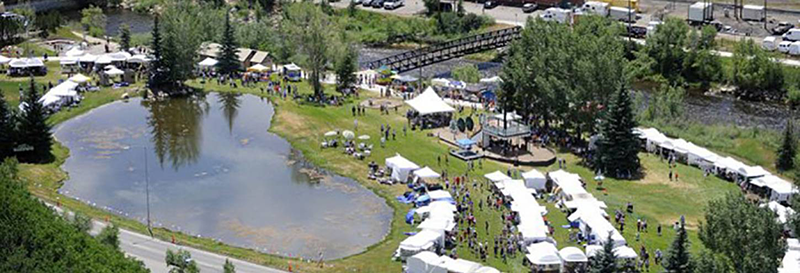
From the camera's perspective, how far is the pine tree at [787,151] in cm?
7519

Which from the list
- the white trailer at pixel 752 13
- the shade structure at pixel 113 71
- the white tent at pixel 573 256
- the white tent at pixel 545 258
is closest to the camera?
the white tent at pixel 573 256

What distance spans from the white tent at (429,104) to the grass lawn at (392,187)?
1859 mm

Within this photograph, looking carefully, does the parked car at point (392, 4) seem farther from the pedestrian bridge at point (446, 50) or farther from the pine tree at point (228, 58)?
the pine tree at point (228, 58)

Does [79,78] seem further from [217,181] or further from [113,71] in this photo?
[217,181]

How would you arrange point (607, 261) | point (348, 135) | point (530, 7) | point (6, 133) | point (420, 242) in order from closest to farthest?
point (607, 261)
point (420, 242)
point (6, 133)
point (348, 135)
point (530, 7)

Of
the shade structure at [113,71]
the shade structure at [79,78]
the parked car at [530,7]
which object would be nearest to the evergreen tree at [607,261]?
the shade structure at [79,78]

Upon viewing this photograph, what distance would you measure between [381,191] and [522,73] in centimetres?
1817

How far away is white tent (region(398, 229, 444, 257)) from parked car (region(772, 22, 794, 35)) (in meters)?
64.2

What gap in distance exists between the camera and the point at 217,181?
72.3m

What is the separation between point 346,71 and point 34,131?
93.1 ft

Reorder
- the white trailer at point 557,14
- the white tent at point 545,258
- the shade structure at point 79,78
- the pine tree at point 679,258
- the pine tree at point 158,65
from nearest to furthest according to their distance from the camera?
the pine tree at point 679,258 → the white tent at point 545,258 → the shade structure at point 79,78 → the pine tree at point 158,65 → the white trailer at point 557,14

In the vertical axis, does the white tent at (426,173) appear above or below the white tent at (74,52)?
below

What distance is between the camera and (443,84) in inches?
3775

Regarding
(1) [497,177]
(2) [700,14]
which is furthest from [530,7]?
(1) [497,177]
